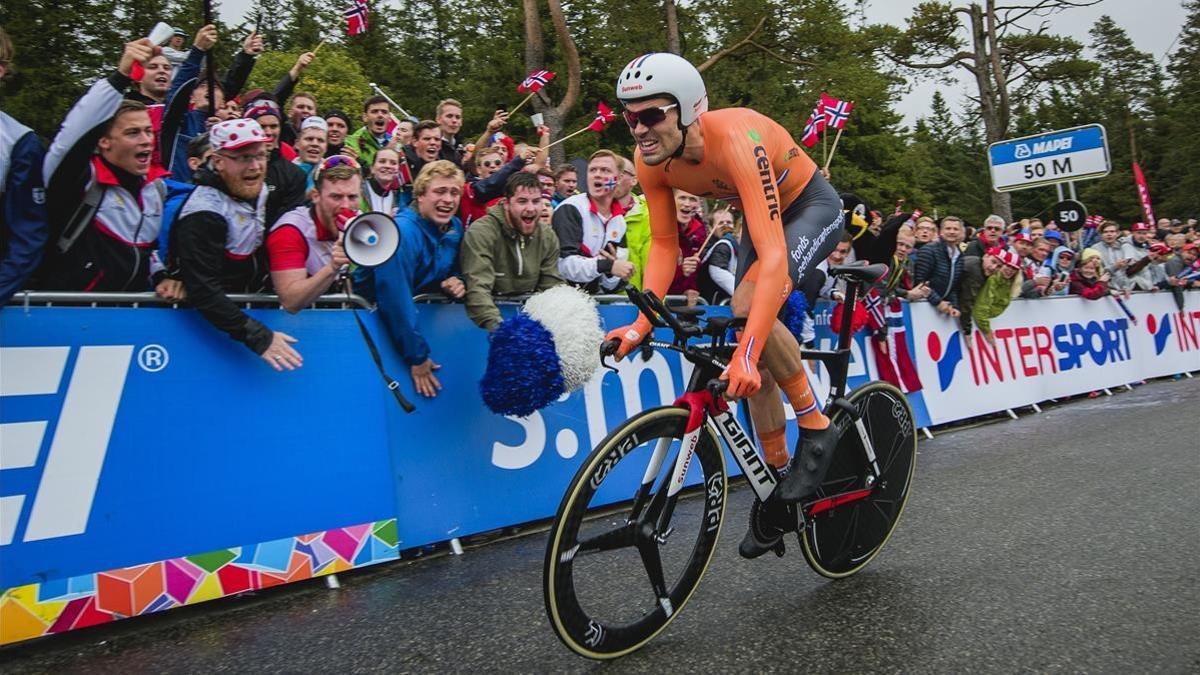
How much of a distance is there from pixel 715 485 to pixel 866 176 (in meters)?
44.0

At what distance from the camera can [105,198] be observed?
4.11 m

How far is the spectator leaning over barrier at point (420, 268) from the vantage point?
191 inches

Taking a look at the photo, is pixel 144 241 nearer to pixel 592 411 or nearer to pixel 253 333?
pixel 253 333

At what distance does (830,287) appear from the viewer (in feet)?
27.1

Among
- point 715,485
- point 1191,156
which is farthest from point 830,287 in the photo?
point 1191,156

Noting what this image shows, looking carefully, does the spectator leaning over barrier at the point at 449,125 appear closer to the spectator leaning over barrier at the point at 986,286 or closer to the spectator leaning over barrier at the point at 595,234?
the spectator leaning over barrier at the point at 595,234

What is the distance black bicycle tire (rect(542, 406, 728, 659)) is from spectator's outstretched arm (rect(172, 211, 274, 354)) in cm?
200

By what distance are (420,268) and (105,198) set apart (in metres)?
1.67

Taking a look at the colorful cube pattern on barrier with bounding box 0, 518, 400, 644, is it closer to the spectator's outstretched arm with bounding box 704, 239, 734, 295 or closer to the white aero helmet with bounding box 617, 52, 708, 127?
the white aero helmet with bounding box 617, 52, 708, 127

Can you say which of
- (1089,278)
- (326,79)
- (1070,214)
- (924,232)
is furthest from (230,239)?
(326,79)

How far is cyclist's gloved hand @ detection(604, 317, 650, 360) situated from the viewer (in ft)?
10.6

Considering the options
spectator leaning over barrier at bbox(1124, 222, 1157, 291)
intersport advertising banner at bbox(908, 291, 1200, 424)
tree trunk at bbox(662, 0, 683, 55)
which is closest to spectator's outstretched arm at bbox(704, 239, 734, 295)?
intersport advertising banner at bbox(908, 291, 1200, 424)

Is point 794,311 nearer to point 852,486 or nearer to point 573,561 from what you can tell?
point 852,486

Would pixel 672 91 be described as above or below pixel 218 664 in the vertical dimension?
above
